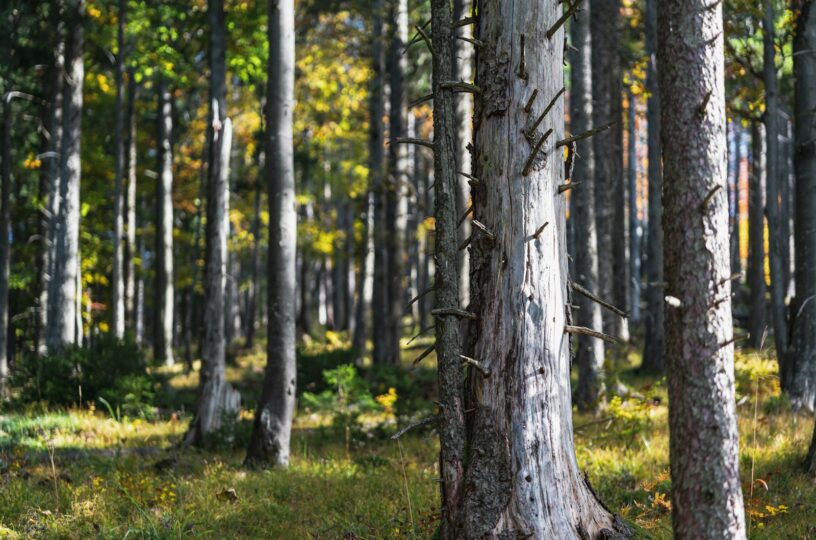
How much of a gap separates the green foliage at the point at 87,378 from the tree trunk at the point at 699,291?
30.7ft

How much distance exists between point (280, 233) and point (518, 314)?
4.56 m

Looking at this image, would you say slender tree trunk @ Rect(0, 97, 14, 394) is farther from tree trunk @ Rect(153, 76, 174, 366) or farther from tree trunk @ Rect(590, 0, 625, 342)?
tree trunk @ Rect(590, 0, 625, 342)

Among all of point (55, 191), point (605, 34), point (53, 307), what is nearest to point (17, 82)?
point (55, 191)

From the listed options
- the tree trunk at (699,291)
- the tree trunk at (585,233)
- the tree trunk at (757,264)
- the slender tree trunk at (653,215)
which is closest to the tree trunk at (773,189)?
the slender tree trunk at (653,215)

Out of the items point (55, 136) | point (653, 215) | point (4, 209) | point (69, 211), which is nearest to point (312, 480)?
point (653, 215)

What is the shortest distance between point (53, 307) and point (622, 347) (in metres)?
13.0

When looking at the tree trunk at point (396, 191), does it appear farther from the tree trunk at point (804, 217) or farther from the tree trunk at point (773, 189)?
the tree trunk at point (804, 217)

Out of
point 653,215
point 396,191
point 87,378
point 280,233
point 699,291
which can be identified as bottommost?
point 87,378

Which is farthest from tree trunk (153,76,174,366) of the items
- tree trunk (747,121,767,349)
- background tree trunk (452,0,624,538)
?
background tree trunk (452,0,624,538)

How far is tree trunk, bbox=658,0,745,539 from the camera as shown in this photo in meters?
3.51

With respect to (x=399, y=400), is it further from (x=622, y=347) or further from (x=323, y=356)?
(x=622, y=347)

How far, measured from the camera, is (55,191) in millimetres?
17484

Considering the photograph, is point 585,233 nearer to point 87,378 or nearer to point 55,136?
point 87,378

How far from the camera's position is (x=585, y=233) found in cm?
1032
